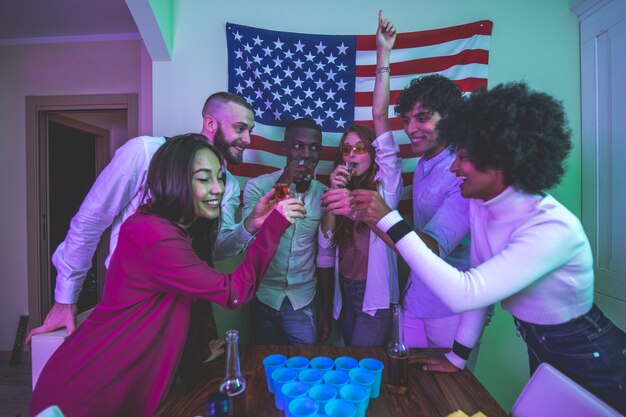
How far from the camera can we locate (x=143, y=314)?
46.0 inches

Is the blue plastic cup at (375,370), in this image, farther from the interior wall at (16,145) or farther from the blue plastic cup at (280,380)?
the interior wall at (16,145)

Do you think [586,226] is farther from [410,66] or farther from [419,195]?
[410,66]

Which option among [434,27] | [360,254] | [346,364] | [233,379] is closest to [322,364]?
[346,364]

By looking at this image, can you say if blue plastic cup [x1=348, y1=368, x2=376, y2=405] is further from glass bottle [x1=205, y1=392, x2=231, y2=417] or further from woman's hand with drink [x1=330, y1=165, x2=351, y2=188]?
woman's hand with drink [x1=330, y1=165, x2=351, y2=188]

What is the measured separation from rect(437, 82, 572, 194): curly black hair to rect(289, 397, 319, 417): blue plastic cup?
0.92 meters

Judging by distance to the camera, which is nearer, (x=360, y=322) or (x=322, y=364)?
(x=322, y=364)

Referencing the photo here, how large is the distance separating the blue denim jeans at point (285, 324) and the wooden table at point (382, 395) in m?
0.72

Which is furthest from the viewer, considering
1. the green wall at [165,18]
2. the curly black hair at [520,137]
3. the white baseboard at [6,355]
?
the white baseboard at [6,355]

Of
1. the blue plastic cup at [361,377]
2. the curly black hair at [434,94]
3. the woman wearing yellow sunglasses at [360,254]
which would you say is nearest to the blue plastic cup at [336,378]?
the blue plastic cup at [361,377]

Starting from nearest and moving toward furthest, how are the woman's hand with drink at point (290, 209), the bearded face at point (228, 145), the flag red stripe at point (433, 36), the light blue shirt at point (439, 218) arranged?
the woman's hand with drink at point (290, 209), the light blue shirt at point (439, 218), the bearded face at point (228, 145), the flag red stripe at point (433, 36)

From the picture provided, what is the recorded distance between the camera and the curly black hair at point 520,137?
119 cm

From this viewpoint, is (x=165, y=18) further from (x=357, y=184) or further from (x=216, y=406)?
(x=216, y=406)

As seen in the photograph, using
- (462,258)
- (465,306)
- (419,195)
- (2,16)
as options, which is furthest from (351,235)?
(2,16)

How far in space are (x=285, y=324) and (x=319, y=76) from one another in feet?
5.47
